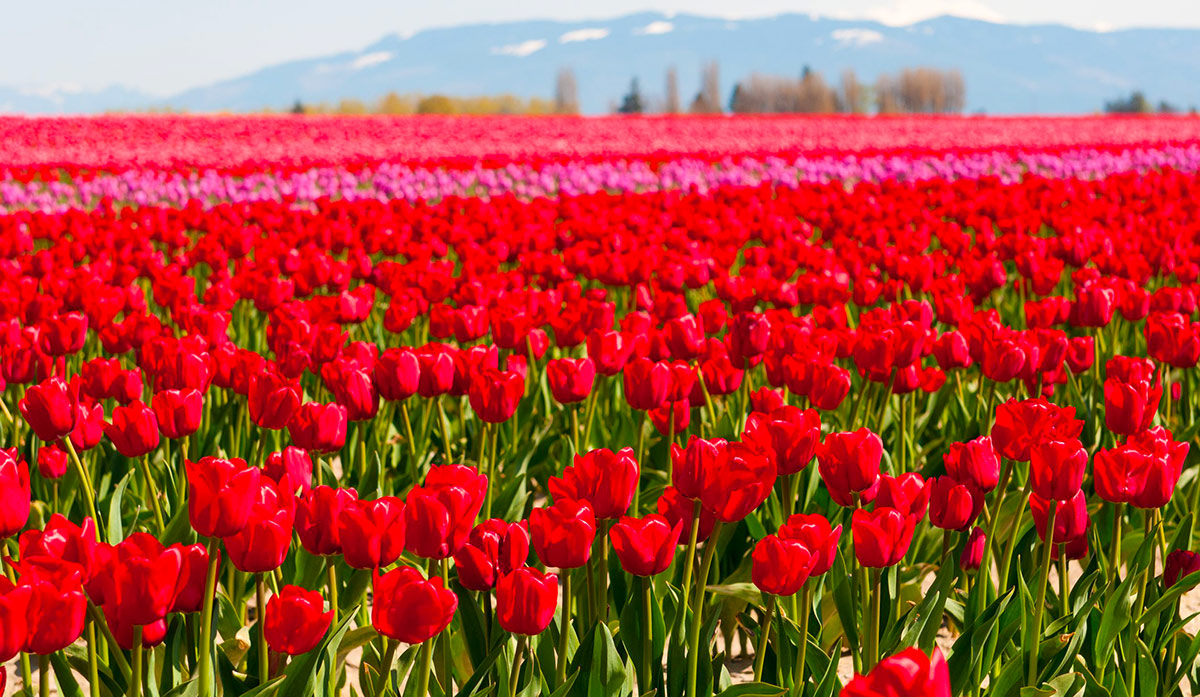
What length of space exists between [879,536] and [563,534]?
47 cm

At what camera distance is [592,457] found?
1.81 m

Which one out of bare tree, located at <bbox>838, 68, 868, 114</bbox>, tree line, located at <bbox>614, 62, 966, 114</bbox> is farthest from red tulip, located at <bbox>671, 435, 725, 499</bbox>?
bare tree, located at <bbox>838, 68, 868, 114</bbox>

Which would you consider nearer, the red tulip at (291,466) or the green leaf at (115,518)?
the red tulip at (291,466)

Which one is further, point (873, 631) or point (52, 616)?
point (873, 631)

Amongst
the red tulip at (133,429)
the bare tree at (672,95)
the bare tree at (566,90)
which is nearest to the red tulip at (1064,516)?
the red tulip at (133,429)

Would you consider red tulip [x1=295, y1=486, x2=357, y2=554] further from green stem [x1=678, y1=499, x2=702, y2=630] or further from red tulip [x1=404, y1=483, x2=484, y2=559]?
green stem [x1=678, y1=499, x2=702, y2=630]

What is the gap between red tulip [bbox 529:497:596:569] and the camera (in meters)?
→ 1.67

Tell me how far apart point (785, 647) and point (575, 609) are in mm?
474

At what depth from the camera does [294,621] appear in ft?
5.29

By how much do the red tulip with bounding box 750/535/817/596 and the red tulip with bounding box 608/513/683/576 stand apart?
131mm

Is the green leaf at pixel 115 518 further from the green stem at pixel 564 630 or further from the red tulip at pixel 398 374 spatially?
the green stem at pixel 564 630

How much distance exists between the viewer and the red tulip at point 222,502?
165cm

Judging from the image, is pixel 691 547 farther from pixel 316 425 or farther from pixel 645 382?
pixel 316 425

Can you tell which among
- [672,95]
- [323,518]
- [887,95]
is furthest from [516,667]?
[887,95]
